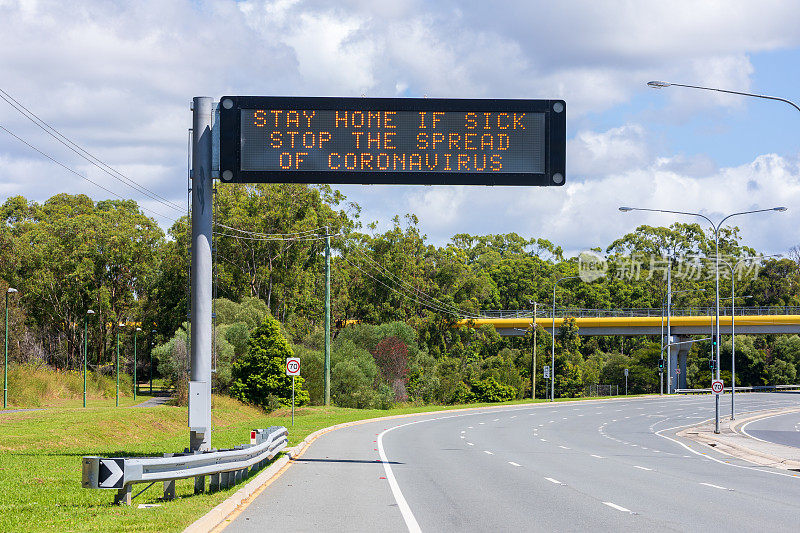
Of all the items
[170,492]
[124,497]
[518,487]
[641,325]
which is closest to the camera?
[124,497]

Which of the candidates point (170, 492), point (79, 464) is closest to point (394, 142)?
point (170, 492)

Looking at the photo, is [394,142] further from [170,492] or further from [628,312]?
[628,312]

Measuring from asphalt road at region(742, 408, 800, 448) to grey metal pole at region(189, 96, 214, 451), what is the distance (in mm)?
24026

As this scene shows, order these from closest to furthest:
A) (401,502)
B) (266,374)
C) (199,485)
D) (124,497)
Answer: (124,497) → (199,485) → (401,502) → (266,374)

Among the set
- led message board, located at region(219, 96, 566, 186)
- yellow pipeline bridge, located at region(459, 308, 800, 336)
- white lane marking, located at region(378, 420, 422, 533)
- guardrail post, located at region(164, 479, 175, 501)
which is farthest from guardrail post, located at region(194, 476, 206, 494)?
yellow pipeline bridge, located at region(459, 308, 800, 336)

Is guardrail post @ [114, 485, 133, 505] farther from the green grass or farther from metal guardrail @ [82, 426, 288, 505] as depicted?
the green grass

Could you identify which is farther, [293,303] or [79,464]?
[293,303]

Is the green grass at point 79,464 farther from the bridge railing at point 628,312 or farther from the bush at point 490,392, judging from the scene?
the bridge railing at point 628,312

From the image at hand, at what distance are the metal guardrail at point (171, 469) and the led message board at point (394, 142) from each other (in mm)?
5255

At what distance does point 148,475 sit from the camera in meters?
12.5

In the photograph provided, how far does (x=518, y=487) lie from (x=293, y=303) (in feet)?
210

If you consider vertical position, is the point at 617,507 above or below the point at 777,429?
above

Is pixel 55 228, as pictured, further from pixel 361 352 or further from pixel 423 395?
pixel 423 395

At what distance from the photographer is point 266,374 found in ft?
181
